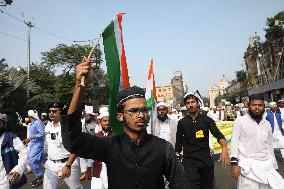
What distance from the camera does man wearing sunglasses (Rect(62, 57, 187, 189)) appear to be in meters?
2.64

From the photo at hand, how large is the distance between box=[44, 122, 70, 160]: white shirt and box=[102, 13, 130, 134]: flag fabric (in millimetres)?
2559

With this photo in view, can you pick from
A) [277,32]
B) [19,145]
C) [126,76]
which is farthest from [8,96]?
[277,32]

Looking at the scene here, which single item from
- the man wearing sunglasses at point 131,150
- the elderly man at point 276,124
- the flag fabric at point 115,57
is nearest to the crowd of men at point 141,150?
the man wearing sunglasses at point 131,150

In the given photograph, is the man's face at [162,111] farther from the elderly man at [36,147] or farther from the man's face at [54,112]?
the elderly man at [36,147]

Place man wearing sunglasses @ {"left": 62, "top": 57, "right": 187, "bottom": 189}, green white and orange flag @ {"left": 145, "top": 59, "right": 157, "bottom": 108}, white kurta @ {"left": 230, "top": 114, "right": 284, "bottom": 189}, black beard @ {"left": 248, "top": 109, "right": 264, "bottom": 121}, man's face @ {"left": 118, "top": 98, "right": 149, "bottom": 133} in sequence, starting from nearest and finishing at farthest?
man wearing sunglasses @ {"left": 62, "top": 57, "right": 187, "bottom": 189}
man's face @ {"left": 118, "top": 98, "right": 149, "bottom": 133}
white kurta @ {"left": 230, "top": 114, "right": 284, "bottom": 189}
black beard @ {"left": 248, "top": 109, "right": 264, "bottom": 121}
green white and orange flag @ {"left": 145, "top": 59, "right": 157, "bottom": 108}

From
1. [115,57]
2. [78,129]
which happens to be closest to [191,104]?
[115,57]

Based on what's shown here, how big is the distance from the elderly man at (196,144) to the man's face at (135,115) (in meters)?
3.59

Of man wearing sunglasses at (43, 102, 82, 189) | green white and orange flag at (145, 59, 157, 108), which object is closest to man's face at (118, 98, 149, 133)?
man wearing sunglasses at (43, 102, 82, 189)

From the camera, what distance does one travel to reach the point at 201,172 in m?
6.49

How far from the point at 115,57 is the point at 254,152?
279 centimetres

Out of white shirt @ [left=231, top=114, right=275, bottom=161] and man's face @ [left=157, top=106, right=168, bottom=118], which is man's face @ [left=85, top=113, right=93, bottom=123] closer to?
man's face @ [left=157, top=106, right=168, bottom=118]

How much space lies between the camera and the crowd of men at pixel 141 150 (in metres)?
2.71

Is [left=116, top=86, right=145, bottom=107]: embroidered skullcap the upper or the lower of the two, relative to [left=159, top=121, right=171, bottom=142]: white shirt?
upper

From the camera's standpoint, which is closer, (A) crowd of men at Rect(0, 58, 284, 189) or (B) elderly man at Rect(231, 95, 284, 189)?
(A) crowd of men at Rect(0, 58, 284, 189)
